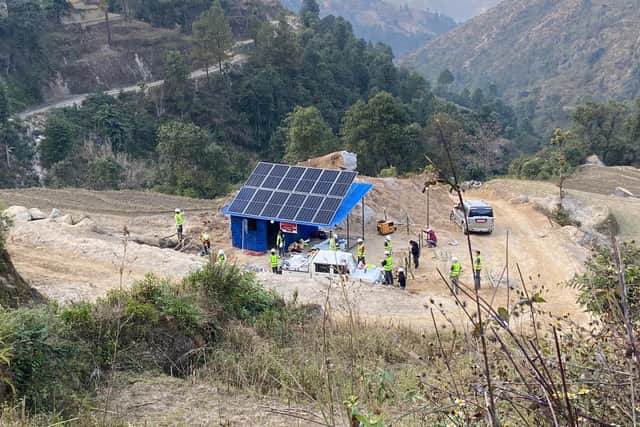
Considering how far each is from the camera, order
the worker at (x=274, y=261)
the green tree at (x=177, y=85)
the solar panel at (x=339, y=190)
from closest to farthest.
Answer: the worker at (x=274, y=261), the solar panel at (x=339, y=190), the green tree at (x=177, y=85)

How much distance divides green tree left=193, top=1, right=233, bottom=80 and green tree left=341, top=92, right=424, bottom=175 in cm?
2356

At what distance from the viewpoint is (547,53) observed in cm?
15375

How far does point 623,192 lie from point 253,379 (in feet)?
119

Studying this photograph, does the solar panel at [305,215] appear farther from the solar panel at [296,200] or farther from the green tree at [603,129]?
the green tree at [603,129]

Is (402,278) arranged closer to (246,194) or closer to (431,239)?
(431,239)

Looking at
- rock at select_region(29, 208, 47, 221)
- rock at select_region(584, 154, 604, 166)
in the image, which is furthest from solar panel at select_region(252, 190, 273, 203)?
rock at select_region(584, 154, 604, 166)

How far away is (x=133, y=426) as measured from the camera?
5508 millimetres

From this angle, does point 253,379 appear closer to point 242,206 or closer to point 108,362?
point 108,362

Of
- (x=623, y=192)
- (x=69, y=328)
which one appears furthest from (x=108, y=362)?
(x=623, y=192)

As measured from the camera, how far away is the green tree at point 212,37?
64.1 m

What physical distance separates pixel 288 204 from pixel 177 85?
150 ft

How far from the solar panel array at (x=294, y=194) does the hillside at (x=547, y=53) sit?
101858 millimetres

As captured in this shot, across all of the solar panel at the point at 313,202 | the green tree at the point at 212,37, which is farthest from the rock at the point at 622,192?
the green tree at the point at 212,37

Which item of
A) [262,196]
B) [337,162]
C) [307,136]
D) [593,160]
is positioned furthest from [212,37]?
[262,196]
